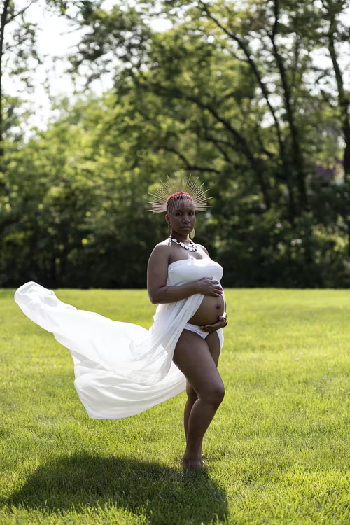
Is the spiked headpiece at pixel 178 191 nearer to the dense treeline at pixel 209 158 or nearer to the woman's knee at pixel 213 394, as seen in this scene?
the woman's knee at pixel 213 394

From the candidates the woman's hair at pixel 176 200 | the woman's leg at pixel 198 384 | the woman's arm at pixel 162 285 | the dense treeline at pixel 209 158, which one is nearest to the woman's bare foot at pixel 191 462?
the woman's leg at pixel 198 384

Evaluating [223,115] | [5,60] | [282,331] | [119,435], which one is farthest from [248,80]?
[119,435]

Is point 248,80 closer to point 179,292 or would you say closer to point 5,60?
point 5,60

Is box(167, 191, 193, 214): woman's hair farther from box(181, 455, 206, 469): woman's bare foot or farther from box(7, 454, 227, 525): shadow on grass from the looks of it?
box(7, 454, 227, 525): shadow on grass

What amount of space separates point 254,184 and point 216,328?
A: 82.8ft

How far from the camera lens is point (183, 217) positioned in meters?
5.49

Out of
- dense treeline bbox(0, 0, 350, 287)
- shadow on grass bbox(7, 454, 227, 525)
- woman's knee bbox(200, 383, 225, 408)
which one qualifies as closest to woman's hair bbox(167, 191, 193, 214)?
woman's knee bbox(200, 383, 225, 408)

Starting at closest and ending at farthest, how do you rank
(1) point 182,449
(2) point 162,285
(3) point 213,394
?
(3) point 213,394 < (2) point 162,285 < (1) point 182,449

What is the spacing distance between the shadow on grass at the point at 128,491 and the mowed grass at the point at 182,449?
0.04 ft

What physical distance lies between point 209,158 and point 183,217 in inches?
1044

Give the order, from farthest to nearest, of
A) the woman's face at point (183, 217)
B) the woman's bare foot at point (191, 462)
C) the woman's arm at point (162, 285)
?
the woman's face at point (183, 217)
the woman's bare foot at point (191, 462)
the woman's arm at point (162, 285)

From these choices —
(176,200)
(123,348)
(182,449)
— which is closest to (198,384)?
(123,348)

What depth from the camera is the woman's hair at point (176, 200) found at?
18.0 feet

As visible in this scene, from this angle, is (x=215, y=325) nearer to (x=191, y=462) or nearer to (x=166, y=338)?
(x=166, y=338)
